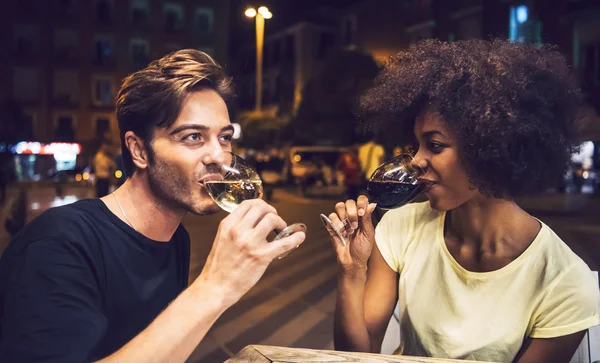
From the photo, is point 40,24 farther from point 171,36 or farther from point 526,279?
point 526,279

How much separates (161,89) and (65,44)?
41.9 m

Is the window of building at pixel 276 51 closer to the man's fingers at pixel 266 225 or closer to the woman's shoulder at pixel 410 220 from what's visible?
the woman's shoulder at pixel 410 220

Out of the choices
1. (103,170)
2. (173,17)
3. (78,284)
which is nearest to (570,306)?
(78,284)

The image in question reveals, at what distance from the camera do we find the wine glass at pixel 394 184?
1.96 meters

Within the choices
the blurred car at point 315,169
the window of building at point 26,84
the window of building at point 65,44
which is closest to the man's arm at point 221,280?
the blurred car at point 315,169

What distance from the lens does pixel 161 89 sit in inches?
70.7

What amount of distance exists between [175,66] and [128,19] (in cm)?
4156

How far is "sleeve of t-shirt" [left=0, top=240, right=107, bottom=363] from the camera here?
1294 millimetres

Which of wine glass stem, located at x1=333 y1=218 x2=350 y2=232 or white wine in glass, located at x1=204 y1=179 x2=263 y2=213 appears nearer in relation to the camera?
white wine in glass, located at x1=204 y1=179 x2=263 y2=213

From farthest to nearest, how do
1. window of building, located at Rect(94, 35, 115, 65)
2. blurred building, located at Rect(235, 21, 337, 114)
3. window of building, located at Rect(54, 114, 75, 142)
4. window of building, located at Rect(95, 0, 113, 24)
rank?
window of building, located at Rect(94, 35, 115, 65) < window of building, located at Rect(95, 0, 113, 24) < window of building, located at Rect(54, 114, 75, 142) < blurred building, located at Rect(235, 21, 337, 114)

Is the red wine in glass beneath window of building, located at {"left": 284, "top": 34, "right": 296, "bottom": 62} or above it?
beneath

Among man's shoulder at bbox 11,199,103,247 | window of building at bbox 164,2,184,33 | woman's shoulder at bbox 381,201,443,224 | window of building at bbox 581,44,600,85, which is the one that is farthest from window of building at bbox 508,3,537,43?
window of building at bbox 164,2,184,33

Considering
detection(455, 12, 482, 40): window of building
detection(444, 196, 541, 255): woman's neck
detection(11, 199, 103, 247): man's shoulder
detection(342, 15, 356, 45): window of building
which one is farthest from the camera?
detection(342, 15, 356, 45): window of building

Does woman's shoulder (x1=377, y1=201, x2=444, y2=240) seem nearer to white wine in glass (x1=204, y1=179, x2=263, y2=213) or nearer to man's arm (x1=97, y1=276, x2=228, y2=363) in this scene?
white wine in glass (x1=204, y1=179, x2=263, y2=213)
